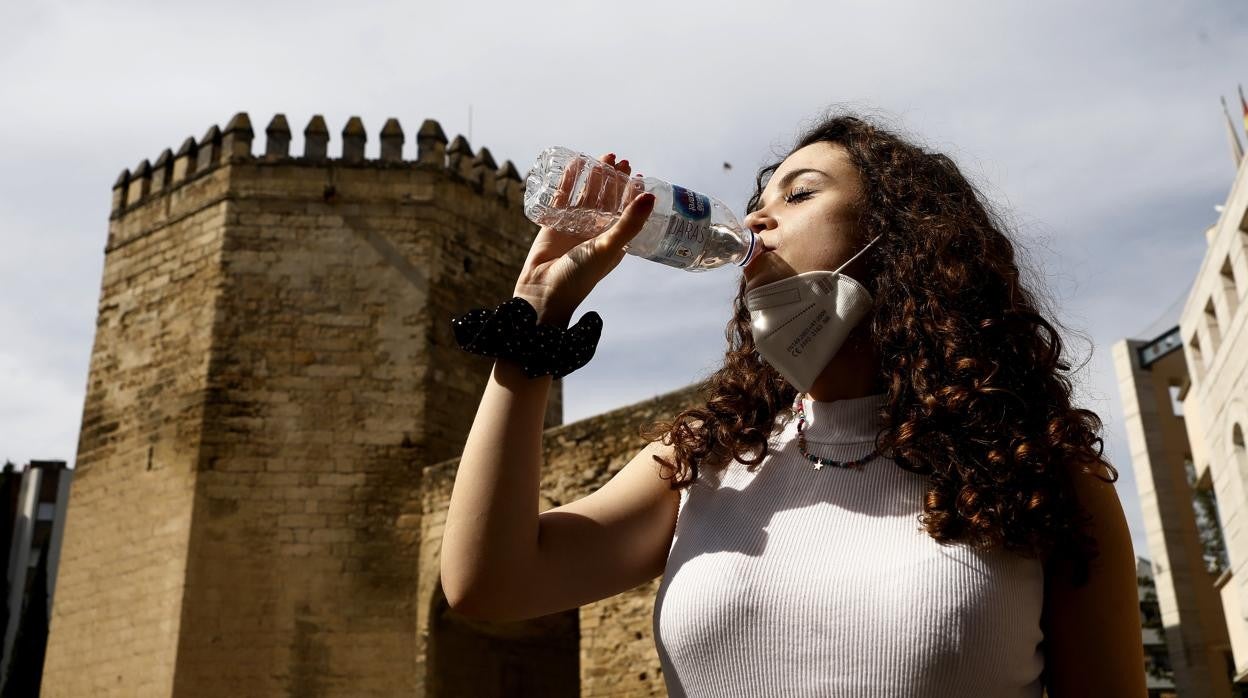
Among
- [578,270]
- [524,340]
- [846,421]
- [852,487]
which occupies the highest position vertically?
[578,270]

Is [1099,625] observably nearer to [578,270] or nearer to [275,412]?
[578,270]

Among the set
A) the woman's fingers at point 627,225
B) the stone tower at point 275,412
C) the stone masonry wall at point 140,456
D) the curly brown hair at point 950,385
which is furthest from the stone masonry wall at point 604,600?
the woman's fingers at point 627,225

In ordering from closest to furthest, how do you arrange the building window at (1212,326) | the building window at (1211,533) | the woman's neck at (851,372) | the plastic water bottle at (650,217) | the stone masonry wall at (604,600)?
1. the woman's neck at (851,372)
2. the plastic water bottle at (650,217)
3. the stone masonry wall at (604,600)
4. the building window at (1212,326)
5. the building window at (1211,533)

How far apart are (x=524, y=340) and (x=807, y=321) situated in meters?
0.45

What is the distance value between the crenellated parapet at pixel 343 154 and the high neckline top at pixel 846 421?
11.3 meters

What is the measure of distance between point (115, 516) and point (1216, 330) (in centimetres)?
1399

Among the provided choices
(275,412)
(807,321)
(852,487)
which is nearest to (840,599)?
(852,487)

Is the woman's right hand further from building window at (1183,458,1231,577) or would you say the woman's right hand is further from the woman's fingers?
building window at (1183,458,1231,577)

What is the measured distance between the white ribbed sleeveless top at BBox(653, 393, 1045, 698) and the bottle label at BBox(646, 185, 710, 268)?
515 millimetres

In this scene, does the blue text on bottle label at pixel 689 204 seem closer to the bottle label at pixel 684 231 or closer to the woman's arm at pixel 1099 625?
the bottle label at pixel 684 231

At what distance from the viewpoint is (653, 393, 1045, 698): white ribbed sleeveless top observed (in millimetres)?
1437

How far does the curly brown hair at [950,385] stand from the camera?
1511 millimetres

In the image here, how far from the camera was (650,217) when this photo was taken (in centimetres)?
200

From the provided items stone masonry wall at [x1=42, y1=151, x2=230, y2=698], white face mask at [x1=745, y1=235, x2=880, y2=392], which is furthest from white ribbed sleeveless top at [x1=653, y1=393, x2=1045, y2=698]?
stone masonry wall at [x1=42, y1=151, x2=230, y2=698]
